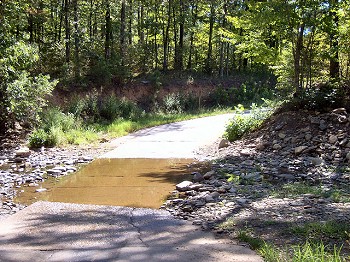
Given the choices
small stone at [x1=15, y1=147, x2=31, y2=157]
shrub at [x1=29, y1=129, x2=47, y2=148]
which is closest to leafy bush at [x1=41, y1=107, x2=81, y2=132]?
shrub at [x1=29, y1=129, x2=47, y2=148]

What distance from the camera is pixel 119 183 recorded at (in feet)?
23.7

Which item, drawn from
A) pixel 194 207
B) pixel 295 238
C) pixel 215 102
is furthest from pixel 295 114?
pixel 215 102

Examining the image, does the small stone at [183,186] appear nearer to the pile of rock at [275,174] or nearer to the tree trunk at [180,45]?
the pile of rock at [275,174]

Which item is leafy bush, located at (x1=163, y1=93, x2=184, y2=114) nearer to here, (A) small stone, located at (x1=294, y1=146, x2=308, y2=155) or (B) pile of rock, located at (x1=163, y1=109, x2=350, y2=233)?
(B) pile of rock, located at (x1=163, y1=109, x2=350, y2=233)

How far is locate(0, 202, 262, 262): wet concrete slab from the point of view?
3682 mm

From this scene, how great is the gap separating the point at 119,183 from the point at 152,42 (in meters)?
23.1

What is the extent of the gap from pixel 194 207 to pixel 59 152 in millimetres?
6101

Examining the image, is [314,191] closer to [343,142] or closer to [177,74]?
[343,142]

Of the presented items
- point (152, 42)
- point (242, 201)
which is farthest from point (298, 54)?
point (152, 42)

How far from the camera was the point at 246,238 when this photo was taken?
158 inches

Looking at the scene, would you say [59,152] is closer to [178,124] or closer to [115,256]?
[178,124]

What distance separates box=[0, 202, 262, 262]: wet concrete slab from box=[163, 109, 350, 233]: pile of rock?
496 millimetres

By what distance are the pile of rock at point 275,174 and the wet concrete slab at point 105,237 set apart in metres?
0.50

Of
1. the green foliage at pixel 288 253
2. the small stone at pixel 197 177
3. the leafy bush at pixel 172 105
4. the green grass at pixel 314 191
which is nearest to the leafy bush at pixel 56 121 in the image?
the small stone at pixel 197 177
